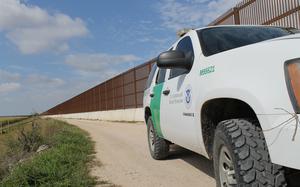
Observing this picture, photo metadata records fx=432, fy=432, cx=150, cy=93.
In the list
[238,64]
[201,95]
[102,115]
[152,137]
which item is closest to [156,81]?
[152,137]

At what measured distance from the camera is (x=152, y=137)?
7906 millimetres

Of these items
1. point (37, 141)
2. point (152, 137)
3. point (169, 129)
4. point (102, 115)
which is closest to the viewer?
point (169, 129)

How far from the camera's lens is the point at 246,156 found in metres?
3.34

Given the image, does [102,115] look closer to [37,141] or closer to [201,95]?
[37,141]

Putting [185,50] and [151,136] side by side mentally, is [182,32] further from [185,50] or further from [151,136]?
[151,136]

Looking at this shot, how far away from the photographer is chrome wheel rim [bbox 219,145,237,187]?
3.71m

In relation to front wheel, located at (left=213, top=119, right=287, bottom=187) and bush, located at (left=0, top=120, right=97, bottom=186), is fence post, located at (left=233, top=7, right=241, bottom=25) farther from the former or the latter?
front wheel, located at (left=213, top=119, right=287, bottom=187)

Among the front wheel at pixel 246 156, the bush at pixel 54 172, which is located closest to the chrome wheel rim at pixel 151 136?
the bush at pixel 54 172

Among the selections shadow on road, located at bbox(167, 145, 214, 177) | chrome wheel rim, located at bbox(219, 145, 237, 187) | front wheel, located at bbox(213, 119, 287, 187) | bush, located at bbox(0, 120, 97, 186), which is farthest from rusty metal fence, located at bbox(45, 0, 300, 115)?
front wheel, located at bbox(213, 119, 287, 187)

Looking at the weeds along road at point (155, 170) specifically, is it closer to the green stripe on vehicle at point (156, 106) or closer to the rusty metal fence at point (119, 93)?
the green stripe on vehicle at point (156, 106)

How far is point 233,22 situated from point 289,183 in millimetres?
10639

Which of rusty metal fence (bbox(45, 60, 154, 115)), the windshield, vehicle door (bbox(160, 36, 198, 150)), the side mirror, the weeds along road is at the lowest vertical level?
the weeds along road

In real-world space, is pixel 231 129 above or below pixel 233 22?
below

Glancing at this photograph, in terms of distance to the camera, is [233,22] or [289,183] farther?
[233,22]
